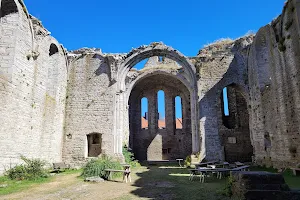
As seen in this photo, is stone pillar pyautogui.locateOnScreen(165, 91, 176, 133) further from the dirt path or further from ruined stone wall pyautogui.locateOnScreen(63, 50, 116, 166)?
the dirt path

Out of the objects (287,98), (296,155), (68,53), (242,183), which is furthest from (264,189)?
(68,53)

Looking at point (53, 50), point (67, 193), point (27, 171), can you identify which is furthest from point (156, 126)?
point (67, 193)

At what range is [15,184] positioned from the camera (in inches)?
268

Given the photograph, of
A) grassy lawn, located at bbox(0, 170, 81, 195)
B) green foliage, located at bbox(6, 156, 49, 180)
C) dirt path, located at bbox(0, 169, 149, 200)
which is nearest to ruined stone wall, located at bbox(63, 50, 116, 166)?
green foliage, located at bbox(6, 156, 49, 180)

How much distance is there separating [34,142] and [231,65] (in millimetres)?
11387

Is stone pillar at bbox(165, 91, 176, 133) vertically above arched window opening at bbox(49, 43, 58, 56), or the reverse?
arched window opening at bbox(49, 43, 58, 56)

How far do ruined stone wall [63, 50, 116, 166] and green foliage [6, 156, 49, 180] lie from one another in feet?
13.2

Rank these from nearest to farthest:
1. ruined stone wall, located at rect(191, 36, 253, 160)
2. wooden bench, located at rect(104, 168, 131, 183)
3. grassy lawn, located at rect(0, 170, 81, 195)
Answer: grassy lawn, located at rect(0, 170, 81, 195), wooden bench, located at rect(104, 168, 131, 183), ruined stone wall, located at rect(191, 36, 253, 160)

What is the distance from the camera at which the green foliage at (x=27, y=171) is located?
7594 millimetres

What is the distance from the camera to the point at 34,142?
31.1 ft

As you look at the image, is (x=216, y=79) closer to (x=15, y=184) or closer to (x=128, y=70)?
(x=128, y=70)

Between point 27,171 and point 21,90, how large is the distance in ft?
10.2

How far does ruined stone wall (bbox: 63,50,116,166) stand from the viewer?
12461 millimetres

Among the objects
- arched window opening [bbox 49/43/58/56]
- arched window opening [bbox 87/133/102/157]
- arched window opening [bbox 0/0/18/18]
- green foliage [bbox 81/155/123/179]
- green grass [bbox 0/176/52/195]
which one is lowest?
green grass [bbox 0/176/52/195]
